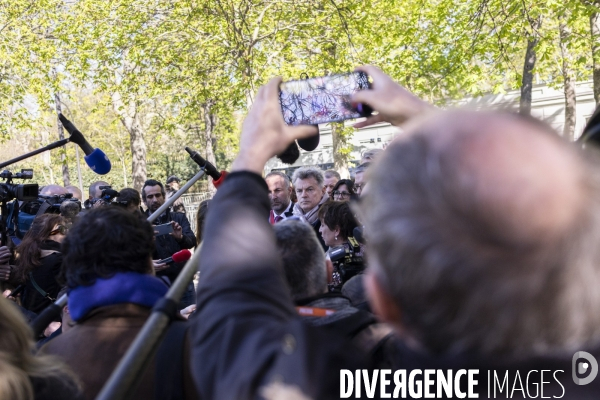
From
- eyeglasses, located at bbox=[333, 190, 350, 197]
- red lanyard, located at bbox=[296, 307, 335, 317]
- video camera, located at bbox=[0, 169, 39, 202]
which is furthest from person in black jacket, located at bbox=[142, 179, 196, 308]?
red lanyard, located at bbox=[296, 307, 335, 317]

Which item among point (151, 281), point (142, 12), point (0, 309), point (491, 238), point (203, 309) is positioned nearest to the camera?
point (491, 238)

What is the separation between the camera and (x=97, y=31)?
47.4 ft

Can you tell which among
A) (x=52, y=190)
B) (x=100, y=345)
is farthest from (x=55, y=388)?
(x=52, y=190)

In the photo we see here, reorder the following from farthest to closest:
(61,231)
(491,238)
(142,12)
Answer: (142,12) → (61,231) → (491,238)

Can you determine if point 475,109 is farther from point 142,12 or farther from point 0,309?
point 142,12

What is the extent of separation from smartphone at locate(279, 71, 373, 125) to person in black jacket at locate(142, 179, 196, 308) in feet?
13.8

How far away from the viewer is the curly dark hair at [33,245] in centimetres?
489

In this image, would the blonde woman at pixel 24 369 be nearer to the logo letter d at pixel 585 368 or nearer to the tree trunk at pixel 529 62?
the logo letter d at pixel 585 368

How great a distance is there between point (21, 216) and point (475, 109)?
6.00 meters

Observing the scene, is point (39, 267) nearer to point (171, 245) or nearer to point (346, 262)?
point (171, 245)

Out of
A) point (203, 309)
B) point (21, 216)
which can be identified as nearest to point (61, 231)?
point (21, 216)

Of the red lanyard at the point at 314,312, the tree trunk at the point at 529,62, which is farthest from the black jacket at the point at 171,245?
the tree trunk at the point at 529,62

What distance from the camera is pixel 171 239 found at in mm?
6535

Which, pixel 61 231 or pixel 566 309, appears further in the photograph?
pixel 61 231
